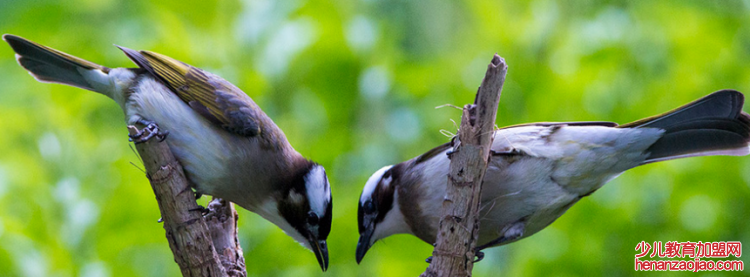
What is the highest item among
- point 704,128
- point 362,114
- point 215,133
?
point 362,114

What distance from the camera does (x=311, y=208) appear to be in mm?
3385

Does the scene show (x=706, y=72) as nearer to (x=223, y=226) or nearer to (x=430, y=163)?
(x=430, y=163)

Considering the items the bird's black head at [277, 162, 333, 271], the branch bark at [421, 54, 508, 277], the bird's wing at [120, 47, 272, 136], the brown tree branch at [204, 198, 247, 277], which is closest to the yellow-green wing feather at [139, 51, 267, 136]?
the bird's wing at [120, 47, 272, 136]

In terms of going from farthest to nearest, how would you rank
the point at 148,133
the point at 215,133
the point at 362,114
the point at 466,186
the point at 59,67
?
1. the point at 362,114
2. the point at 59,67
3. the point at 215,133
4. the point at 148,133
5. the point at 466,186

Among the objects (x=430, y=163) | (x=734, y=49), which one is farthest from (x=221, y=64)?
(x=734, y=49)

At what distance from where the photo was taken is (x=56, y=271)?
4727 millimetres

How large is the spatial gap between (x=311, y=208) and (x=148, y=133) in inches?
36.0

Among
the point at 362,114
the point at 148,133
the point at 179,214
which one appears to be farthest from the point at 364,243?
the point at 362,114

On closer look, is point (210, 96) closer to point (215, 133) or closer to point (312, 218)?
point (215, 133)

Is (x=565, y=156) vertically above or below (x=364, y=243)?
above

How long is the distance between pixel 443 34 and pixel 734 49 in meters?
3.00

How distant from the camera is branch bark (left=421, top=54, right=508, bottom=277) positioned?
2551 millimetres

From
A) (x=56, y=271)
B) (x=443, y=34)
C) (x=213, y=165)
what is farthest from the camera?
(x=443, y=34)

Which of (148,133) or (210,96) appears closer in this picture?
(148,133)
